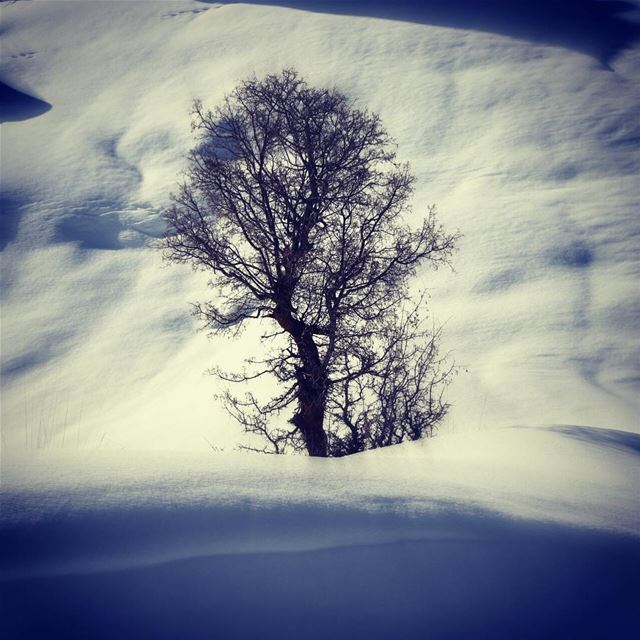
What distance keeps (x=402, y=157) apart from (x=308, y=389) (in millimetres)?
20268

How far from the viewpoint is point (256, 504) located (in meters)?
3.64

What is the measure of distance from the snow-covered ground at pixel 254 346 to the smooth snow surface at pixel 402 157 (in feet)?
0.39

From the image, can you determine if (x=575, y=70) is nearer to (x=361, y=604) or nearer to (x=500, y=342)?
(x=500, y=342)

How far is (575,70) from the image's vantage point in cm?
2980

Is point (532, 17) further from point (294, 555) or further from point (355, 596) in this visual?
point (355, 596)

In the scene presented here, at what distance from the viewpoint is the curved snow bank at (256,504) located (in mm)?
3181

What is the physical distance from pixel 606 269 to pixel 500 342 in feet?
15.7

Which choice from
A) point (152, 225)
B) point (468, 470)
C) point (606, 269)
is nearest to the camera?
point (468, 470)

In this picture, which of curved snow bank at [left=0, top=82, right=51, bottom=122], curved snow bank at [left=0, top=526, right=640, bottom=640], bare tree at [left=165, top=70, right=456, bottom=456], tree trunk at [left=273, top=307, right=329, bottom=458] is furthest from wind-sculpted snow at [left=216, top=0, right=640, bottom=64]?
curved snow bank at [left=0, top=526, right=640, bottom=640]

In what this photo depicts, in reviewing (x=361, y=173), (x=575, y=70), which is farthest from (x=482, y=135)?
(x=361, y=173)

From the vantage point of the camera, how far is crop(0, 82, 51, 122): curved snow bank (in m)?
35.4

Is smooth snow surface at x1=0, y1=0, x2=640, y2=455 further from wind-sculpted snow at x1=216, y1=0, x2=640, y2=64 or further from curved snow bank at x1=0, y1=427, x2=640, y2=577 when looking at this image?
curved snow bank at x1=0, y1=427, x2=640, y2=577

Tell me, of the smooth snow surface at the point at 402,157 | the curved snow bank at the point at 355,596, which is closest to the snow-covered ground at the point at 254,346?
the curved snow bank at the point at 355,596

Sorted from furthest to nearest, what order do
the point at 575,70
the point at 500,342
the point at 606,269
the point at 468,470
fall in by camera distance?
1. the point at 575,70
2. the point at 606,269
3. the point at 500,342
4. the point at 468,470
